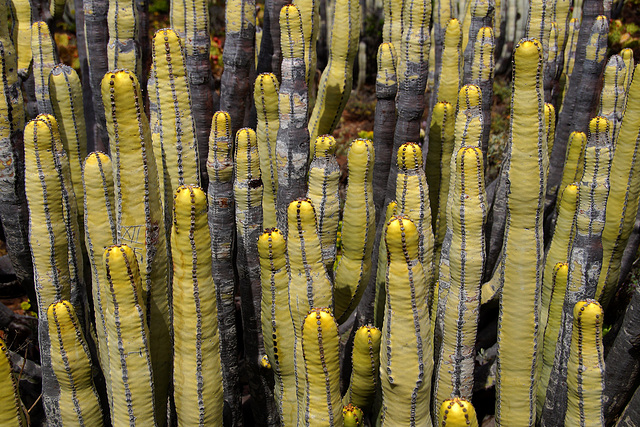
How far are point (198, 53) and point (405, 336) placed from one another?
110 inches

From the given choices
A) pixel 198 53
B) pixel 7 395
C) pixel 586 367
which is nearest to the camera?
pixel 7 395

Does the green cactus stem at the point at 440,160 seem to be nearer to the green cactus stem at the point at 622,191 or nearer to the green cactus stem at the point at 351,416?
the green cactus stem at the point at 622,191

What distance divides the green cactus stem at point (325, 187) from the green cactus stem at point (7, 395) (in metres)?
1.59

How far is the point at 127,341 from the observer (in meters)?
2.65

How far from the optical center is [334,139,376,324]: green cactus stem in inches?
132

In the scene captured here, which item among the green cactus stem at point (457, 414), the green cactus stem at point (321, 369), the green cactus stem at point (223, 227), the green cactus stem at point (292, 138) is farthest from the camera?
the green cactus stem at point (292, 138)

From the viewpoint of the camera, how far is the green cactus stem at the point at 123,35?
4.61 metres

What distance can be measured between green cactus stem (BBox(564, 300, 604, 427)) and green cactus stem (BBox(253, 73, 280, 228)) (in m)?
2.03

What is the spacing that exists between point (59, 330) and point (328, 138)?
1700 millimetres

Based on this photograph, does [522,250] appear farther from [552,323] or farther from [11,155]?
[11,155]

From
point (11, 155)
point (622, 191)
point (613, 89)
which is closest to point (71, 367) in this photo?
point (11, 155)

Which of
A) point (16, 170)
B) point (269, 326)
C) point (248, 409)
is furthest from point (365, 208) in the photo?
point (16, 170)

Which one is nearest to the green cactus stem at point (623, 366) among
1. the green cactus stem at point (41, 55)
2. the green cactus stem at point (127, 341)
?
the green cactus stem at point (127, 341)

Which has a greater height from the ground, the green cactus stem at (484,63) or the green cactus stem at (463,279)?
the green cactus stem at (484,63)
